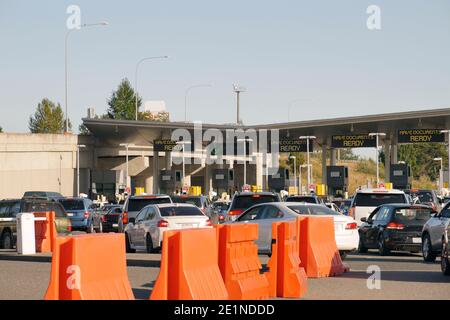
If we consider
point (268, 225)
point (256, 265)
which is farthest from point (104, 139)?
point (256, 265)

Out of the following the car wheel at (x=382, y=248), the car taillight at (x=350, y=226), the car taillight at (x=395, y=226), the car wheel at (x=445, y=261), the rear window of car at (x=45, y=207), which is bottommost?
the car wheel at (x=382, y=248)

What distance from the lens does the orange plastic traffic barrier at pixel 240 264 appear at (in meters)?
15.1

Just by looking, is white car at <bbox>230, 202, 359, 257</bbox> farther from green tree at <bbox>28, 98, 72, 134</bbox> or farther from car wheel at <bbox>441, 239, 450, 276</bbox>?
green tree at <bbox>28, 98, 72, 134</bbox>

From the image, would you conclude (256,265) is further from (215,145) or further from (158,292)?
(215,145)

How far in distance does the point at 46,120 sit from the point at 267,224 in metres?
128

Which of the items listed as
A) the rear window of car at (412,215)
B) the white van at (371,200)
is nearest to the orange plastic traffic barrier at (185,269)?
the rear window of car at (412,215)

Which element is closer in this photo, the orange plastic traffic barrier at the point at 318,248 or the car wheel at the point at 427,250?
the orange plastic traffic barrier at the point at 318,248

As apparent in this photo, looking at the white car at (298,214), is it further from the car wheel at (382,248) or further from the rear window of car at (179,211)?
the rear window of car at (179,211)

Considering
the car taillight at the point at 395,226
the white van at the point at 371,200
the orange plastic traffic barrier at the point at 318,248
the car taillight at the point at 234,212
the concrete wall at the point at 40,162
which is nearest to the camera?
the orange plastic traffic barrier at the point at 318,248

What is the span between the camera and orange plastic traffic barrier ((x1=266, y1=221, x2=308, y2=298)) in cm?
1695

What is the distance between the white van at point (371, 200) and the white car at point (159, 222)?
29.2 ft

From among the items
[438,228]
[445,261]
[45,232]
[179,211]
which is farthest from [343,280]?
[45,232]

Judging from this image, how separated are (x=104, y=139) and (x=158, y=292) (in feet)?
261

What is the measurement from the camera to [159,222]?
95.2ft
